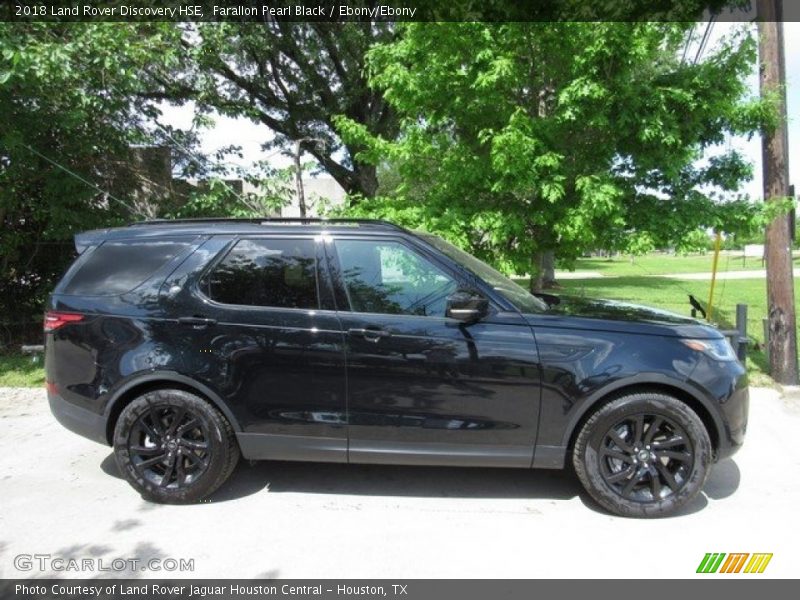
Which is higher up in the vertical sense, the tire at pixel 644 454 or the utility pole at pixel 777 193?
the utility pole at pixel 777 193

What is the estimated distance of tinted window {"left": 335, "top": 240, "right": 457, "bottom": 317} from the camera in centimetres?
337

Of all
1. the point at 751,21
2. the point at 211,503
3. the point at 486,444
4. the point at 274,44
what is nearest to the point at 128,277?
the point at 211,503

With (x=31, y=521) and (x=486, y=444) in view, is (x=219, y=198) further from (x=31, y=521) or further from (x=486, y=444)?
(x=486, y=444)

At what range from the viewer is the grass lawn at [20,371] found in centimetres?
644

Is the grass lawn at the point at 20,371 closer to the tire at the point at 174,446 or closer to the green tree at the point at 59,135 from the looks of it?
the green tree at the point at 59,135

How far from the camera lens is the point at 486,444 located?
10.7ft

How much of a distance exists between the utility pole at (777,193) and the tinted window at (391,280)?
470cm

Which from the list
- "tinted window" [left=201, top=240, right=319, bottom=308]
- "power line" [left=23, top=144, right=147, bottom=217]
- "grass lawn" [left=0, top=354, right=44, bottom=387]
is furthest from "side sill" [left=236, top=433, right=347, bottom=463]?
"power line" [left=23, top=144, right=147, bottom=217]

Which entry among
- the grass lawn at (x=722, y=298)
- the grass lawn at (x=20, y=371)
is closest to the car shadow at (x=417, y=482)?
the grass lawn at (x=722, y=298)

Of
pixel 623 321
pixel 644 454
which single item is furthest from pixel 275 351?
pixel 644 454

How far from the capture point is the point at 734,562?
111 inches

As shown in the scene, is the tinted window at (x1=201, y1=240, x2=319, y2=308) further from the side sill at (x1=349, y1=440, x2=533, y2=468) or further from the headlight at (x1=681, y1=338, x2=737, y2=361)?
the headlight at (x1=681, y1=338, x2=737, y2=361)

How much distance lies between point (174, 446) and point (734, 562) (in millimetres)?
3358

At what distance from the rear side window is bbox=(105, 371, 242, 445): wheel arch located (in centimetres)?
64
